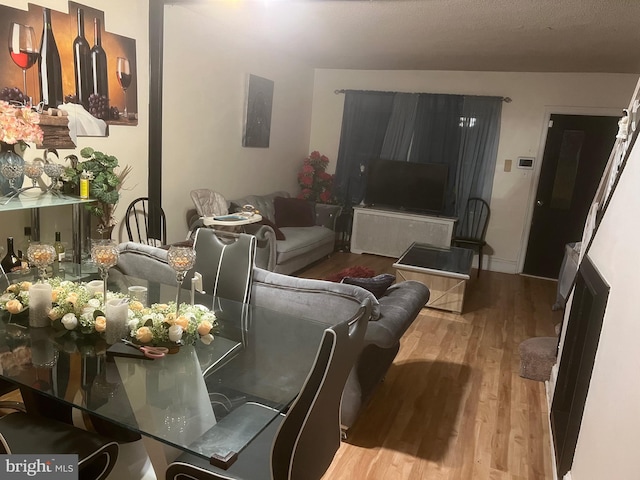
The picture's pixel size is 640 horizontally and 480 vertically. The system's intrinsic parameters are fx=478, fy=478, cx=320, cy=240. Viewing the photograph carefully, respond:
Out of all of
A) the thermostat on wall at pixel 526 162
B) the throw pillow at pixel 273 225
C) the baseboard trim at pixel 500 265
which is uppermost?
the thermostat on wall at pixel 526 162

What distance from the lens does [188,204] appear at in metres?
4.65

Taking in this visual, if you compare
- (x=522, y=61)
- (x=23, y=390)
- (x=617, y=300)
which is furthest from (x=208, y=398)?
(x=522, y=61)

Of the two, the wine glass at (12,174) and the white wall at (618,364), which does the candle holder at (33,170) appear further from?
the white wall at (618,364)

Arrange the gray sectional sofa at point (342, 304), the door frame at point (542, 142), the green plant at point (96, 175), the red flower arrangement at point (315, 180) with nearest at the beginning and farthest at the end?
the gray sectional sofa at point (342, 304), the green plant at point (96, 175), the door frame at point (542, 142), the red flower arrangement at point (315, 180)

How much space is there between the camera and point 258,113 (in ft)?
17.8

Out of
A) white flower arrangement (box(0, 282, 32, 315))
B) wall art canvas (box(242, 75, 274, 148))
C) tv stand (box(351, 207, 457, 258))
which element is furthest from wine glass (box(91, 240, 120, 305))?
tv stand (box(351, 207, 457, 258))

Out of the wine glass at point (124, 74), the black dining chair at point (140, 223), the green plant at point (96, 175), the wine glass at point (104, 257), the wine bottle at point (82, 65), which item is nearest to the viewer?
the wine glass at point (104, 257)

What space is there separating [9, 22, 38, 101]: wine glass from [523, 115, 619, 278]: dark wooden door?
5349mm

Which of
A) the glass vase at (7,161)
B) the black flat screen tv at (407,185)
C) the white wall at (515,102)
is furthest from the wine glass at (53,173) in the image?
the white wall at (515,102)

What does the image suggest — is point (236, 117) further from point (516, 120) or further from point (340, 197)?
point (516, 120)

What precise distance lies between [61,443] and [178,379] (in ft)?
1.31

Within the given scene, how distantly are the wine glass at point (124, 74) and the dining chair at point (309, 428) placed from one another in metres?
3.05

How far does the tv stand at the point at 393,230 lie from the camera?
604 centimetres

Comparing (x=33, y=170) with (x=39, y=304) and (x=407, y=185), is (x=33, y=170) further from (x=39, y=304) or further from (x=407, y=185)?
(x=407, y=185)
